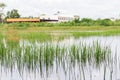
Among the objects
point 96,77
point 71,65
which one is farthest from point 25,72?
point 96,77

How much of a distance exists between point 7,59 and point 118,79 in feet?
11.5

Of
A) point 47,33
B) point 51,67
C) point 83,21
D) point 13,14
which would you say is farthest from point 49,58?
point 13,14

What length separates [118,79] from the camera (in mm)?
8508

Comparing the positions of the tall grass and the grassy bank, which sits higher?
the tall grass

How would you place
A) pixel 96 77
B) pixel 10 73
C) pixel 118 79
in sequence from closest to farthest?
pixel 118 79 → pixel 96 77 → pixel 10 73

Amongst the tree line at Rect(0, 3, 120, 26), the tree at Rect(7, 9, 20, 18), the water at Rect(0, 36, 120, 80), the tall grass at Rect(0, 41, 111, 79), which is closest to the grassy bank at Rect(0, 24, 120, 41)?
the tree line at Rect(0, 3, 120, 26)

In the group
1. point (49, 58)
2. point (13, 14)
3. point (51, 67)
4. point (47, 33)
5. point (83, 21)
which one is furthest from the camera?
point (13, 14)

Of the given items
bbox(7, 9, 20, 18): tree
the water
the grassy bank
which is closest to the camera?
the water

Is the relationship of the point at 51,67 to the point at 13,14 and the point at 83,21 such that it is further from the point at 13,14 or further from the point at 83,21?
the point at 13,14

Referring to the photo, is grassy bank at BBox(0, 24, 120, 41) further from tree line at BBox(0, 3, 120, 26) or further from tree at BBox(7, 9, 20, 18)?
tree at BBox(7, 9, 20, 18)

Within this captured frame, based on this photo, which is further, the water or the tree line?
the tree line

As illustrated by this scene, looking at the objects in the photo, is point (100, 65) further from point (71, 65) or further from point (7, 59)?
point (7, 59)

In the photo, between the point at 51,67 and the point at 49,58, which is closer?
the point at 51,67

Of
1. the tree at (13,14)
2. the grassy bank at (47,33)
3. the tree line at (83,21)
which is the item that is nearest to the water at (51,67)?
the grassy bank at (47,33)
